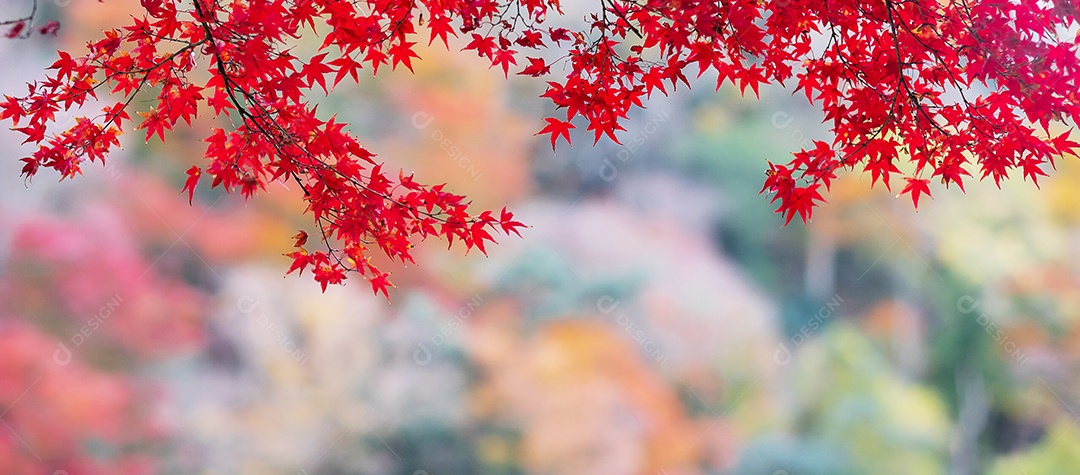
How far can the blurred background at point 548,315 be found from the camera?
12.2 feet

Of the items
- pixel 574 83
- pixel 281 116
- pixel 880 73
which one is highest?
pixel 880 73

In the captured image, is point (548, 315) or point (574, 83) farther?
point (548, 315)

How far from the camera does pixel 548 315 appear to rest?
13.0 feet

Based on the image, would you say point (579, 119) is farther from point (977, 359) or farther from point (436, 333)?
point (977, 359)

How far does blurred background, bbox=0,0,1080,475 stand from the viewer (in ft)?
12.2

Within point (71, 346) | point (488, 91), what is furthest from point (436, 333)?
point (71, 346)

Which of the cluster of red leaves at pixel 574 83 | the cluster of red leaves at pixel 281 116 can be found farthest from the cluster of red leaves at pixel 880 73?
the cluster of red leaves at pixel 281 116

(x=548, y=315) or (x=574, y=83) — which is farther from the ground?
(x=548, y=315)

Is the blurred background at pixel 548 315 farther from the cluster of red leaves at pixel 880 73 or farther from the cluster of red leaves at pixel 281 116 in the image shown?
the cluster of red leaves at pixel 880 73

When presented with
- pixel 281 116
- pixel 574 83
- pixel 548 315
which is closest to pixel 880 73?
pixel 574 83

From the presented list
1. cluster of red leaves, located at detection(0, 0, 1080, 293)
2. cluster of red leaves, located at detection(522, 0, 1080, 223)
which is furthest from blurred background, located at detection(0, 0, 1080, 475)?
cluster of red leaves, located at detection(522, 0, 1080, 223)

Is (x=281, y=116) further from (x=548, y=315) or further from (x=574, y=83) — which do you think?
(x=548, y=315)

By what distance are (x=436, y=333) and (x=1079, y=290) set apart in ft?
9.88

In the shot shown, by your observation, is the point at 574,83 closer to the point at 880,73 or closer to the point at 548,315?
the point at 880,73
